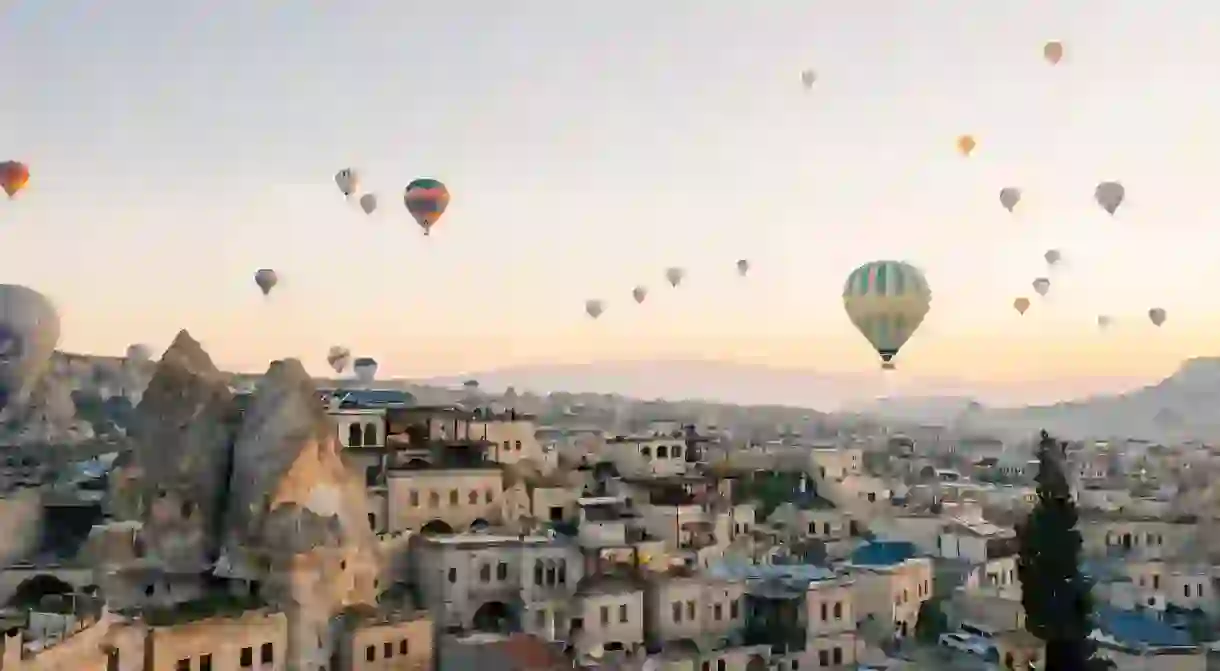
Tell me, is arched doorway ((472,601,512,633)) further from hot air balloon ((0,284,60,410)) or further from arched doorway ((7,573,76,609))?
hot air balloon ((0,284,60,410))

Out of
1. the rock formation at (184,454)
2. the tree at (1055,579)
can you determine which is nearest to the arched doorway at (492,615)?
the rock formation at (184,454)

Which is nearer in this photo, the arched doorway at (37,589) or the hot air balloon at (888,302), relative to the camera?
the arched doorway at (37,589)

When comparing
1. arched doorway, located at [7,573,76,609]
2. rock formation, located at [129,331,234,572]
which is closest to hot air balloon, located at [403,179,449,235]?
rock formation, located at [129,331,234,572]

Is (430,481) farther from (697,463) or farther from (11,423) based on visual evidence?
(11,423)

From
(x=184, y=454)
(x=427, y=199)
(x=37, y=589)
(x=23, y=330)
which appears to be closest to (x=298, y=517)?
(x=184, y=454)

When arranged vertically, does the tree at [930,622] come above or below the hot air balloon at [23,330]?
below

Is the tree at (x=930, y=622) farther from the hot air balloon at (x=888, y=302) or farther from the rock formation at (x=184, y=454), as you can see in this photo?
the rock formation at (x=184, y=454)

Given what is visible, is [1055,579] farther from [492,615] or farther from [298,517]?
[298,517]
